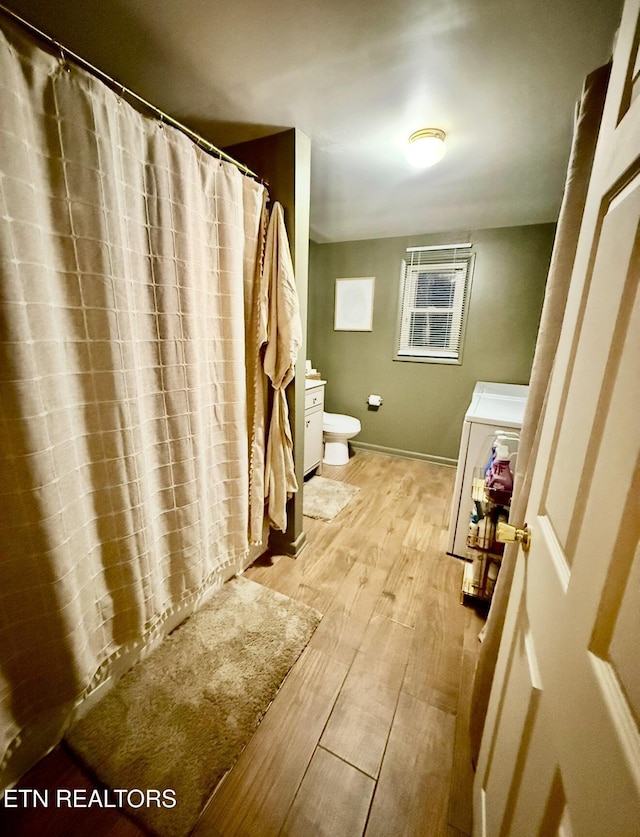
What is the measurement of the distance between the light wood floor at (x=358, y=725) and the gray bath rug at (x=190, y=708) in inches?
1.8

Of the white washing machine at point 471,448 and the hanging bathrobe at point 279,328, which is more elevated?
the hanging bathrobe at point 279,328

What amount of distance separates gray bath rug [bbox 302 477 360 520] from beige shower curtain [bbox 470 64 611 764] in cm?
141

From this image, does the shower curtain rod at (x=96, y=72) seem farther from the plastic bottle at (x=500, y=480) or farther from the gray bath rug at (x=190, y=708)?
the gray bath rug at (x=190, y=708)

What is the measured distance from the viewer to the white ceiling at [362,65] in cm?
94

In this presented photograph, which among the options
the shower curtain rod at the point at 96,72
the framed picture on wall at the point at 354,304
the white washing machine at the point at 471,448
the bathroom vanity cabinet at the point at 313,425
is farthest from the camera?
the framed picture on wall at the point at 354,304

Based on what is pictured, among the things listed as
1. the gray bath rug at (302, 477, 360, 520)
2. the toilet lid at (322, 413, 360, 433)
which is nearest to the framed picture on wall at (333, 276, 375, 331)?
the toilet lid at (322, 413, 360, 433)

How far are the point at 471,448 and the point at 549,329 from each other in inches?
42.2

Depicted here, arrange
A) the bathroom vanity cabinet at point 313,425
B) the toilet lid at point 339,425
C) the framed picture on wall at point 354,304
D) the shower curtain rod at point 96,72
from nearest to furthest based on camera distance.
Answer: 1. the shower curtain rod at point 96,72
2. the bathroom vanity cabinet at point 313,425
3. the toilet lid at point 339,425
4. the framed picture on wall at point 354,304

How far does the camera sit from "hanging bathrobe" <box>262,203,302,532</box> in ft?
4.93

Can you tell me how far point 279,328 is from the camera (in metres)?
1.54

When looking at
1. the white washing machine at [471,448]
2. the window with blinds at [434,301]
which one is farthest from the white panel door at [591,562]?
the window with blinds at [434,301]

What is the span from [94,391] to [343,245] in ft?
10.2

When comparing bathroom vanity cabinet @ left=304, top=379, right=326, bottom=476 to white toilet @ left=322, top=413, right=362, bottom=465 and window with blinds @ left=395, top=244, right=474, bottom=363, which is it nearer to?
white toilet @ left=322, top=413, right=362, bottom=465

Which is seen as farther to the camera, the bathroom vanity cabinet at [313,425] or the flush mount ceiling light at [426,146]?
the bathroom vanity cabinet at [313,425]
